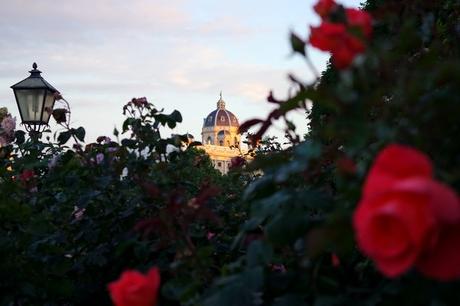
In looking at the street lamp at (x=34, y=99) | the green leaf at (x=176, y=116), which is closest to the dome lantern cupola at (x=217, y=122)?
the street lamp at (x=34, y=99)

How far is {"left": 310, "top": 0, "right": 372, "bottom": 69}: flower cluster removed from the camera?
104 cm

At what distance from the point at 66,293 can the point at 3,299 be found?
0.25 m

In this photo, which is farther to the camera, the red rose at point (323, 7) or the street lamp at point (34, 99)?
the street lamp at point (34, 99)

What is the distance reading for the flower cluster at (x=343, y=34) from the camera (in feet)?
3.41

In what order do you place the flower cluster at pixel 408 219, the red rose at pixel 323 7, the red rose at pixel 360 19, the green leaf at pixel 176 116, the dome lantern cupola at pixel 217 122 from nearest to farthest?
1. the flower cluster at pixel 408 219
2. the red rose at pixel 360 19
3. the red rose at pixel 323 7
4. the green leaf at pixel 176 116
5. the dome lantern cupola at pixel 217 122

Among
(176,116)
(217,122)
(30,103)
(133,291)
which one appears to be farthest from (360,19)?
(217,122)

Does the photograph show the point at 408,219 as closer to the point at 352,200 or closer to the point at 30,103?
the point at 352,200

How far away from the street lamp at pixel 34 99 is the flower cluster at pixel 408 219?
5.89m

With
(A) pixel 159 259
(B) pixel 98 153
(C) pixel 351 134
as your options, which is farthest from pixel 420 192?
(B) pixel 98 153

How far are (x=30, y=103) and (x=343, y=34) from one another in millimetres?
6109

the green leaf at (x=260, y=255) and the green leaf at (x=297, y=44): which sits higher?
the green leaf at (x=297, y=44)

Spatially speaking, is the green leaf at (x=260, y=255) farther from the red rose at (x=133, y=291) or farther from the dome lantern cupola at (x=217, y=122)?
the dome lantern cupola at (x=217, y=122)

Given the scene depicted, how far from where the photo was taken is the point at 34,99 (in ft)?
22.2

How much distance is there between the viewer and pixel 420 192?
725mm
